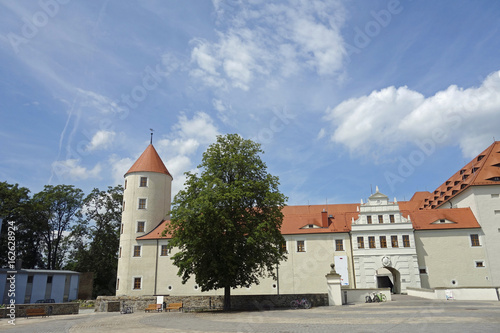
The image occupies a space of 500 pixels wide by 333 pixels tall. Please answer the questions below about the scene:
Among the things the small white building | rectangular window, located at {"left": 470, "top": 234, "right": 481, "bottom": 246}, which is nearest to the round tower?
the small white building

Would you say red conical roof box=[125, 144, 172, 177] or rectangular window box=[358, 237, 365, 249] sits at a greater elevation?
red conical roof box=[125, 144, 172, 177]

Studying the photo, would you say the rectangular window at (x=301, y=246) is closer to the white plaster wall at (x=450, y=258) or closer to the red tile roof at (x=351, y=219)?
the red tile roof at (x=351, y=219)

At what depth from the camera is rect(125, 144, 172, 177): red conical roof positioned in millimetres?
43688

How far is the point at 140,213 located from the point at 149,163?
583 centimetres

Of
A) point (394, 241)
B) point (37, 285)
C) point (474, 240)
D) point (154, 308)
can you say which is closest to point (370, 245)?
point (394, 241)

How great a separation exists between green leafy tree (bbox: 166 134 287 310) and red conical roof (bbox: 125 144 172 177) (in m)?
18.3

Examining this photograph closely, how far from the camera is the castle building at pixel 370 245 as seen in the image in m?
37.8

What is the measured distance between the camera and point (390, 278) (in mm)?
42219

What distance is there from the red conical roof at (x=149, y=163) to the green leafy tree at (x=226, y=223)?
18.3 metres

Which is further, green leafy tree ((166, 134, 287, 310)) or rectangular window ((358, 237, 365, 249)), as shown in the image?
rectangular window ((358, 237, 365, 249))

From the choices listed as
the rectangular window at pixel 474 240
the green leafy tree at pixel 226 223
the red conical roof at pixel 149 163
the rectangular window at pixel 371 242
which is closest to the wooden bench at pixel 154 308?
the green leafy tree at pixel 226 223

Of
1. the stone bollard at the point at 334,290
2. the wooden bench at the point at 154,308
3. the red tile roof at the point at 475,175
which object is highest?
the red tile roof at the point at 475,175

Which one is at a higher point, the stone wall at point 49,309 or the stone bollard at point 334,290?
the stone bollard at point 334,290

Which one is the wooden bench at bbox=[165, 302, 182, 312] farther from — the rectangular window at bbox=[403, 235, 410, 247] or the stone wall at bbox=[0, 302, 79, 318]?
the rectangular window at bbox=[403, 235, 410, 247]
